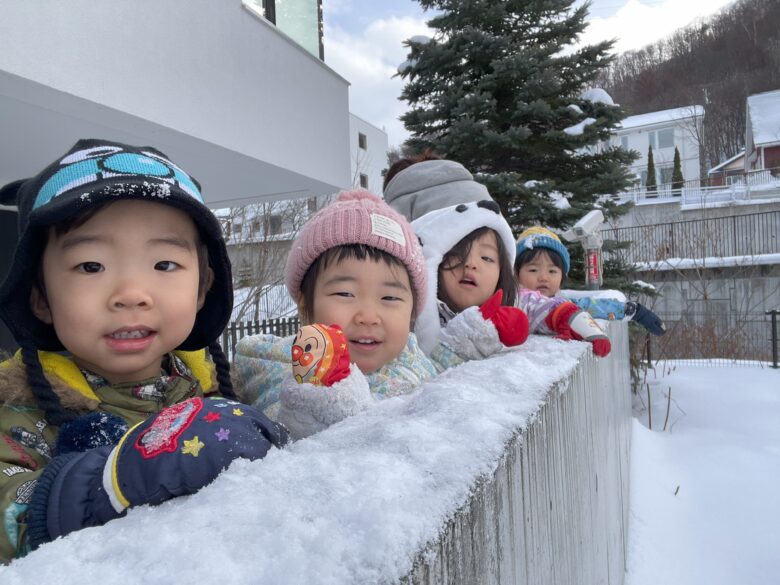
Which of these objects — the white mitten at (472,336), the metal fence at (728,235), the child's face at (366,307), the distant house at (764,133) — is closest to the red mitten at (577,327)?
the white mitten at (472,336)

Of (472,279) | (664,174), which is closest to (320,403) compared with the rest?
(472,279)

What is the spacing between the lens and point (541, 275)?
4.34 metres

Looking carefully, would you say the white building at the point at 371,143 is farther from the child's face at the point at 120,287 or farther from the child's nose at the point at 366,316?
the child's face at the point at 120,287

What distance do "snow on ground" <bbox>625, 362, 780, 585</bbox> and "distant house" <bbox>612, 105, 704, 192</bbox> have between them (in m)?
41.1

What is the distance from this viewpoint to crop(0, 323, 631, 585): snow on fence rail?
1.79 ft

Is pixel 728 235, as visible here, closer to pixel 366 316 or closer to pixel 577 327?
pixel 577 327

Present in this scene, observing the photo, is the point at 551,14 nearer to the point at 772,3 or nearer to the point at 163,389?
the point at 163,389

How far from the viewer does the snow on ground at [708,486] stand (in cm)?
380

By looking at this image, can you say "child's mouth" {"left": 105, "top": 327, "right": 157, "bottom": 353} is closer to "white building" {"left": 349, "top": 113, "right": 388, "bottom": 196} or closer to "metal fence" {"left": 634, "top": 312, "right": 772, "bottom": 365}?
"metal fence" {"left": 634, "top": 312, "right": 772, "bottom": 365}

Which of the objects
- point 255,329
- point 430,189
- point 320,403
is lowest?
point 255,329

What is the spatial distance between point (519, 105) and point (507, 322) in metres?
7.05

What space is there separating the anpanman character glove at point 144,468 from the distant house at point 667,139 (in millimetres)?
49161

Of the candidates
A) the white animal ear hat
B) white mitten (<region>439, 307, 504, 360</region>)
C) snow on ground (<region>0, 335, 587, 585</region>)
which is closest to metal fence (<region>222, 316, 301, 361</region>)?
the white animal ear hat

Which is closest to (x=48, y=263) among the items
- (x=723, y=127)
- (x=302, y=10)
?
(x=302, y=10)
